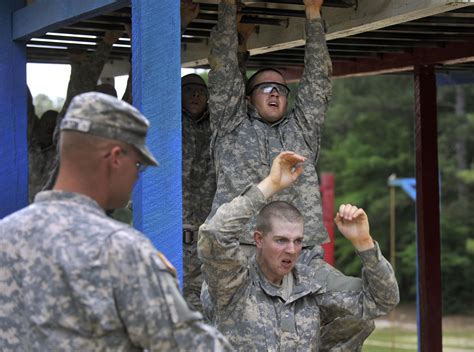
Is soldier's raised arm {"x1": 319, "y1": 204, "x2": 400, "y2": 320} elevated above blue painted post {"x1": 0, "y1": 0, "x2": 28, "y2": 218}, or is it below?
below

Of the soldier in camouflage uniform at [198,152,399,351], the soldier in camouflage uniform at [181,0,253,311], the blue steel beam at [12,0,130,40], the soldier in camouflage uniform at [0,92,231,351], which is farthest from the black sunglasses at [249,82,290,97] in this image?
the soldier in camouflage uniform at [0,92,231,351]

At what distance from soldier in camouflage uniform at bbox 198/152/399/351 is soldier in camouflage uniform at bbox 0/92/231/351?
1933 mm

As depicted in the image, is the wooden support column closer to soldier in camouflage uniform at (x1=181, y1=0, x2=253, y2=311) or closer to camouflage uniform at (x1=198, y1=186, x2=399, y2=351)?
soldier in camouflage uniform at (x1=181, y1=0, x2=253, y2=311)

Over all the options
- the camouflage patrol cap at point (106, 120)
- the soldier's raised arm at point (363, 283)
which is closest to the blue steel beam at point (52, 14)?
the soldier's raised arm at point (363, 283)

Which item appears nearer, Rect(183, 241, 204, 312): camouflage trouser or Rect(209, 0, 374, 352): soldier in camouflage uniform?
Rect(209, 0, 374, 352): soldier in camouflage uniform

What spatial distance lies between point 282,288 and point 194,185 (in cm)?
260

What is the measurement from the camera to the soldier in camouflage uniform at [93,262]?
377 cm

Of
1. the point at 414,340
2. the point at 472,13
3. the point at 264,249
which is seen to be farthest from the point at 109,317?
the point at 414,340

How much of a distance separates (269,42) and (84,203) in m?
5.37

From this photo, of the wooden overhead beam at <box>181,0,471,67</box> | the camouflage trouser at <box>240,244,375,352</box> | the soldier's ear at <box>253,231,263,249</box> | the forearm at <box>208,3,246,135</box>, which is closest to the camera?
the soldier's ear at <box>253,231,263,249</box>

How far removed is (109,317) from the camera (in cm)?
378

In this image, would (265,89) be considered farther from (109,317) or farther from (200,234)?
(109,317)

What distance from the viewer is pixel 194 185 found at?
8789 mm

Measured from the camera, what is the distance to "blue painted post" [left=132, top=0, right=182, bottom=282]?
5.77 m
